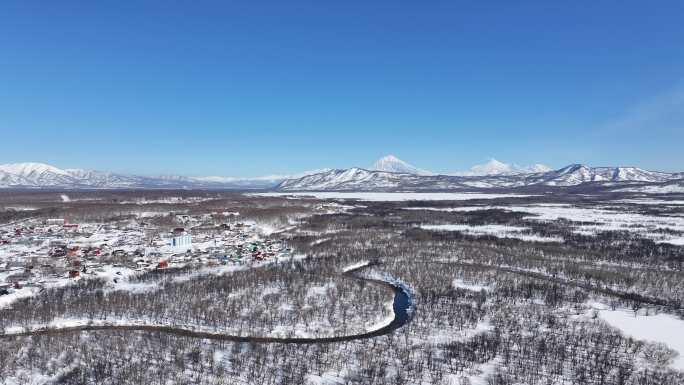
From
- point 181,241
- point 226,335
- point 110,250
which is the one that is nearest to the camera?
point 226,335

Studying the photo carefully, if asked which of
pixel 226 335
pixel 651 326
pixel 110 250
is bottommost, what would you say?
pixel 226 335

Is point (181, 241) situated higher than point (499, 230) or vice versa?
point (499, 230)

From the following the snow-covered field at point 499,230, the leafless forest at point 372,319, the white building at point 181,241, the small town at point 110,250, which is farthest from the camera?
the snow-covered field at point 499,230

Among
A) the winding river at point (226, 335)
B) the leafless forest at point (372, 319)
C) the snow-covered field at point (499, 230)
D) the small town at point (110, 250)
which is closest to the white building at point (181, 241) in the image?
the small town at point (110, 250)

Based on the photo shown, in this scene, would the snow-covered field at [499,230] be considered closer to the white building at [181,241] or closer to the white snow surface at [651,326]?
the white snow surface at [651,326]

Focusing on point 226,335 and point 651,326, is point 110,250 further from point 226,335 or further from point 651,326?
point 651,326

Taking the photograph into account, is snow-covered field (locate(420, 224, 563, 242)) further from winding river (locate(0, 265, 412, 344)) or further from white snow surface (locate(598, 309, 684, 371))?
winding river (locate(0, 265, 412, 344))

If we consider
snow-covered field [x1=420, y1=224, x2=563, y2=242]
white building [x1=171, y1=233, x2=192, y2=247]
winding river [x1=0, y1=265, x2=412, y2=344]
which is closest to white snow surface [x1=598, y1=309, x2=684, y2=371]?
winding river [x1=0, y1=265, x2=412, y2=344]

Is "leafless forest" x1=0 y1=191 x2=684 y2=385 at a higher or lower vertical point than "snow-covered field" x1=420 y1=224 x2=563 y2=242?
lower

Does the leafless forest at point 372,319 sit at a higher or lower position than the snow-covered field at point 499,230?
lower

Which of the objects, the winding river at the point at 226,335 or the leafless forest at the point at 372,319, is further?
the winding river at the point at 226,335

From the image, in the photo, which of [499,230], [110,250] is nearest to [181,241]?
[110,250]
